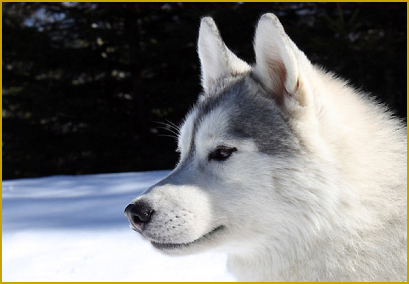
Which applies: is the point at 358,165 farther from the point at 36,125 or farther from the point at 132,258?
the point at 36,125

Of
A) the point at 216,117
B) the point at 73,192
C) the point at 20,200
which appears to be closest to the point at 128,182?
the point at 73,192

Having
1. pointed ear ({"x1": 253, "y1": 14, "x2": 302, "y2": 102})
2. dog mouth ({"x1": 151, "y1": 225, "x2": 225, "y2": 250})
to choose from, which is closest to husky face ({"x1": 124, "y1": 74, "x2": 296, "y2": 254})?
dog mouth ({"x1": 151, "y1": 225, "x2": 225, "y2": 250})

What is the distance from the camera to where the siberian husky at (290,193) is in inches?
70.7

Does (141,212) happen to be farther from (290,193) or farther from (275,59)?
(275,59)

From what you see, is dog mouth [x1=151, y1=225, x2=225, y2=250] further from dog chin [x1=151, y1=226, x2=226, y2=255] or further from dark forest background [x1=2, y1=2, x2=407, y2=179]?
dark forest background [x1=2, y1=2, x2=407, y2=179]

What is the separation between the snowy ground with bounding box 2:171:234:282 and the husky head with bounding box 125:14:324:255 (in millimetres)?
386

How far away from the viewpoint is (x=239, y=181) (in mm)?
1837

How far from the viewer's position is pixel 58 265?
8.71 ft

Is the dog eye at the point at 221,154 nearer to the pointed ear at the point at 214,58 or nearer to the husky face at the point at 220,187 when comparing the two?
the husky face at the point at 220,187

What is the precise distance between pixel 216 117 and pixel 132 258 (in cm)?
127

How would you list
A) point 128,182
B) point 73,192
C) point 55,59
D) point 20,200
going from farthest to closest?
1. point 55,59
2. point 128,182
3. point 73,192
4. point 20,200

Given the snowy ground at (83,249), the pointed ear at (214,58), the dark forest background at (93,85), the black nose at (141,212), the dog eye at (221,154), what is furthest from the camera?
the dark forest background at (93,85)

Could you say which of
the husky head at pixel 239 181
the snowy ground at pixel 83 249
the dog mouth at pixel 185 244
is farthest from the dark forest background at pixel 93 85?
the dog mouth at pixel 185 244

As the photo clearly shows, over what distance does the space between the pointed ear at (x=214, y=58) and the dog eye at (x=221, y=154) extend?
2.03 ft
